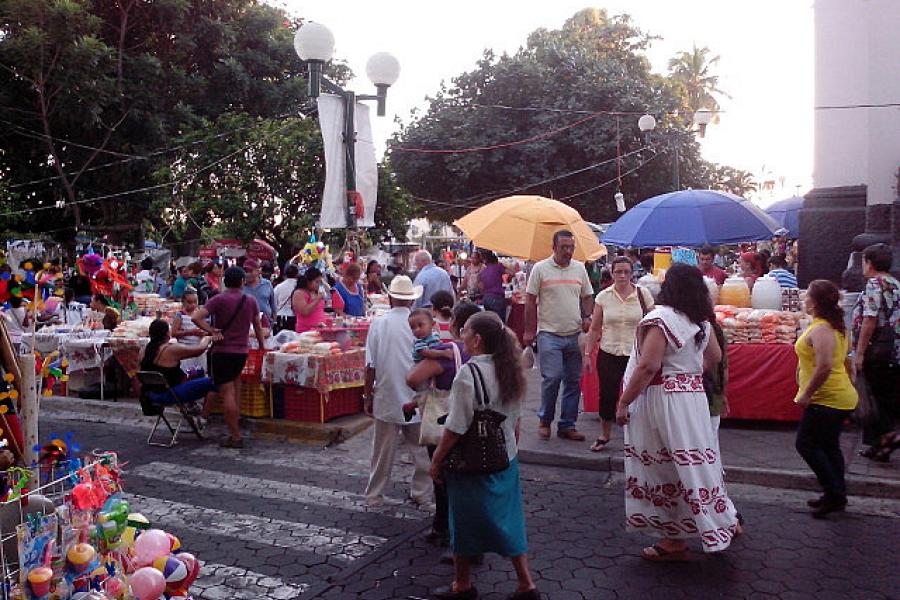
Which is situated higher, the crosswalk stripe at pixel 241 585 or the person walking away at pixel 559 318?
the person walking away at pixel 559 318

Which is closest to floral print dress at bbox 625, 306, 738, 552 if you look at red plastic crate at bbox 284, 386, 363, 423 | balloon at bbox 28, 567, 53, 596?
balloon at bbox 28, 567, 53, 596

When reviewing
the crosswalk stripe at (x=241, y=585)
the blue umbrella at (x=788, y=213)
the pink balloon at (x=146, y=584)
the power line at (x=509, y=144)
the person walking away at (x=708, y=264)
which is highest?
the power line at (x=509, y=144)

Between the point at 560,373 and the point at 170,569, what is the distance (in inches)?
170

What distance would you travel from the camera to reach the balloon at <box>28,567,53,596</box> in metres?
3.10

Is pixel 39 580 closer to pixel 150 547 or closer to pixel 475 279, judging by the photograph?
pixel 150 547

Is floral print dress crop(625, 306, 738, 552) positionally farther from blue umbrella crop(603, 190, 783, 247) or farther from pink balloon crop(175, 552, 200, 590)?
blue umbrella crop(603, 190, 783, 247)

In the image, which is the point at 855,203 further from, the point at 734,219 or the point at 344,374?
the point at 344,374

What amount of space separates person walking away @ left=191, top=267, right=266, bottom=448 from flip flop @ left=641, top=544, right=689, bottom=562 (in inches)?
183

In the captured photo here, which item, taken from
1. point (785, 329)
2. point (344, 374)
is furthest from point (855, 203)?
point (344, 374)

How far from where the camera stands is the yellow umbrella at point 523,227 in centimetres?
853

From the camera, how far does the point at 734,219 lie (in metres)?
8.62

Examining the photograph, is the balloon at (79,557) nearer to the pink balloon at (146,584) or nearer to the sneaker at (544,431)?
the pink balloon at (146,584)

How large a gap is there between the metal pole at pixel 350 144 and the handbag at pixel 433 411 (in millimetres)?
5195

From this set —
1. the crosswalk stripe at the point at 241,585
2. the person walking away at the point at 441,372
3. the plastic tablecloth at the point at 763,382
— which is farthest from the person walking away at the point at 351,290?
the crosswalk stripe at the point at 241,585
